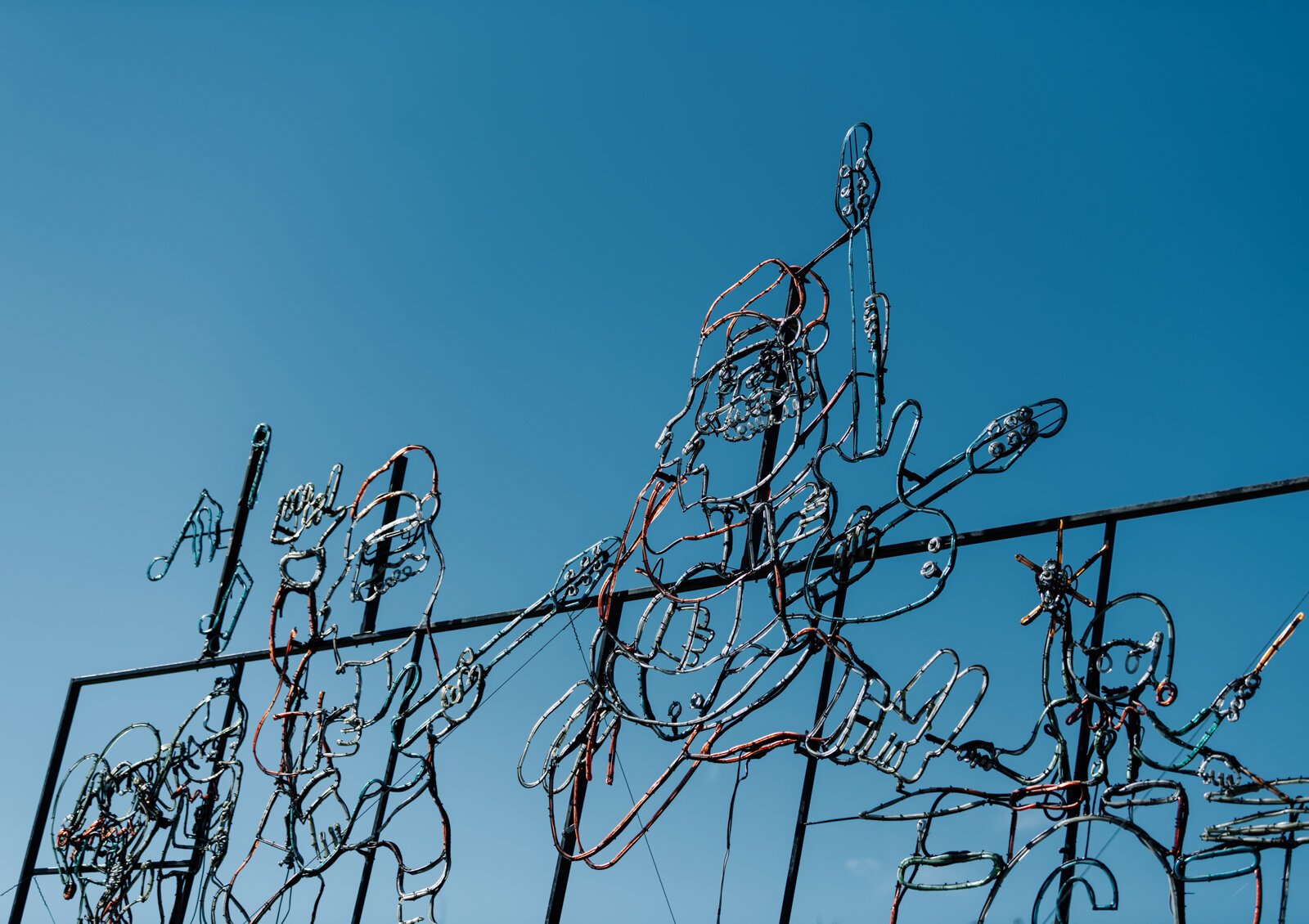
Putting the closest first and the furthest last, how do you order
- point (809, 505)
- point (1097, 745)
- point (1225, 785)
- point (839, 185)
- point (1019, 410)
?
point (1225, 785) → point (1097, 745) → point (1019, 410) → point (809, 505) → point (839, 185)

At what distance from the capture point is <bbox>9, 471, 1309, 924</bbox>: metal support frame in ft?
11.2

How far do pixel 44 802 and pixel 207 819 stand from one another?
4.68 feet

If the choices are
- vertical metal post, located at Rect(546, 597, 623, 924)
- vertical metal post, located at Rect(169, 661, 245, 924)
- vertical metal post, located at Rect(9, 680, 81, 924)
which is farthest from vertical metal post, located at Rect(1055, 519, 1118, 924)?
vertical metal post, located at Rect(9, 680, 81, 924)

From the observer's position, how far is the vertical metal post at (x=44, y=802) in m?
6.80

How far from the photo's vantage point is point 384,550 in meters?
5.85

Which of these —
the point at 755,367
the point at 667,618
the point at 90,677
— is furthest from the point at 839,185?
the point at 90,677

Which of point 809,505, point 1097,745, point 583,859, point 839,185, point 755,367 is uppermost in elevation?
point 839,185

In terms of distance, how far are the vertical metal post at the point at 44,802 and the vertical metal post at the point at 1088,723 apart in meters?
5.51

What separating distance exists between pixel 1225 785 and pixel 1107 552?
2.26 ft

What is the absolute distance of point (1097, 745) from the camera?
11.0 feet

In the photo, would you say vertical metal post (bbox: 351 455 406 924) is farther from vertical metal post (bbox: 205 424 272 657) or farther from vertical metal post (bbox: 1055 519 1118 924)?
vertical metal post (bbox: 1055 519 1118 924)

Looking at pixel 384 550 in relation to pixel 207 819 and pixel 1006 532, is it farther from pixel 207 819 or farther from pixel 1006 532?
pixel 1006 532

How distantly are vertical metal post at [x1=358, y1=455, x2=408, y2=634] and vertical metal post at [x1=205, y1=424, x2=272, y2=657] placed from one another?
1157 mm

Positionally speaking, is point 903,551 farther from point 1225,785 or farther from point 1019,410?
point 1225,785
